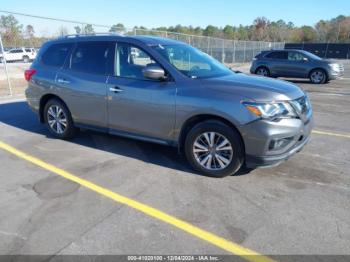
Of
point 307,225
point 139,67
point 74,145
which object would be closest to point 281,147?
point 307,225

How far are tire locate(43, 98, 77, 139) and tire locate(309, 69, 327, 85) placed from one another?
1292 cm

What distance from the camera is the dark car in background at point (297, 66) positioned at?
603 inches

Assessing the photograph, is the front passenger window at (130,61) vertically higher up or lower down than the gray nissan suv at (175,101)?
higher up

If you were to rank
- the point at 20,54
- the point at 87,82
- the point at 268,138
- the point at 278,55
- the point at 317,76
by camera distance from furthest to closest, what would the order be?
the point at 20,54 → the point at 278,55 → the point at 317,76 → the point at 87,82 → the point at 268,138

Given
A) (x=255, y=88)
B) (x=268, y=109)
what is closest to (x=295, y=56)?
(x=255, y=88)

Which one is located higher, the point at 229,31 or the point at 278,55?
the point at 229,31

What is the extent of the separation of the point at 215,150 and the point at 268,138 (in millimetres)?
734

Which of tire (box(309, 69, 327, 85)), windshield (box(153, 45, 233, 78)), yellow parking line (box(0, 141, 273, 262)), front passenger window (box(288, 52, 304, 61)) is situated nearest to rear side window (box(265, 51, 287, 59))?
front passenger window (box(288, 52, 304, 61))

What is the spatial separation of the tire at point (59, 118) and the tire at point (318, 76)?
12.9m

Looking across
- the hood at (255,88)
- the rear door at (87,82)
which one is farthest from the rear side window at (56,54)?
the hood at (255,88)

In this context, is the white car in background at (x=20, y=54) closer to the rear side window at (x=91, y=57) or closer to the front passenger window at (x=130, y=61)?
the rear side window at (x=91, y=57)

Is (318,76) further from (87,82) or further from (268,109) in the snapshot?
(87,82)

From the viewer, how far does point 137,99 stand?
481 cm

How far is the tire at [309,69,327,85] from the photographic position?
15352mm
